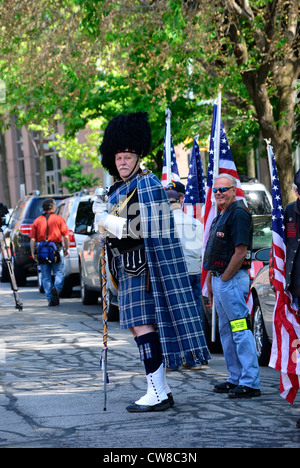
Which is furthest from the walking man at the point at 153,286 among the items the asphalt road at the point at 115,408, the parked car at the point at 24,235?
the parked car at the point at 24,235

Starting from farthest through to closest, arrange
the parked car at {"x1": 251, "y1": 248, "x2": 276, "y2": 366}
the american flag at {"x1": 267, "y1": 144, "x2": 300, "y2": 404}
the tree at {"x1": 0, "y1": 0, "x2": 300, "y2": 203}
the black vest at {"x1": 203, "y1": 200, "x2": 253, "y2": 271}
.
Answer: the tree at {"x1": 0, "y1": 0, "x2": 300, "y2": 203}
the parked car at {"x1": 251, "y1": 248, "x2": 276, "y2": 366}
the black vest at {"x1": 203, "y1": 200, "x2": 253, "y2": 271}
the american flag at {"x1": 267, "y1": 144, "x2": 300, "y2": 404}

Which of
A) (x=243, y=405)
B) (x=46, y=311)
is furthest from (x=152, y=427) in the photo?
(x=46, y=311)

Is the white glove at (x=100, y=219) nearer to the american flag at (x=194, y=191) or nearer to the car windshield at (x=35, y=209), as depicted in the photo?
the american flag at (x=194, y=191)

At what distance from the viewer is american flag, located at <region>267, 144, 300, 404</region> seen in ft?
20.7

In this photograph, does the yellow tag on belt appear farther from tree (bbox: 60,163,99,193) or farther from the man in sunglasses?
tree (bbox: 60,163,99,193)

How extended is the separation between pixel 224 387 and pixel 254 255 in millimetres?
2170

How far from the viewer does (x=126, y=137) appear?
6582mm

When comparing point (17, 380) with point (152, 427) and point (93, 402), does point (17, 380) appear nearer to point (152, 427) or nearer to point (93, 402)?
point (93, 402)

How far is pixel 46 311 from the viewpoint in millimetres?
14227

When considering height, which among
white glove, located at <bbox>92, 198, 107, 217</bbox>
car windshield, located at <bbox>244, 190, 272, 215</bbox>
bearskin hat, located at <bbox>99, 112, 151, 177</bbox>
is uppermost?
bearskin hat, located at <bbox>99, 112, 151, 177</bbox>

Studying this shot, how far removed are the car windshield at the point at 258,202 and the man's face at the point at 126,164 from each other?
33.2 ft

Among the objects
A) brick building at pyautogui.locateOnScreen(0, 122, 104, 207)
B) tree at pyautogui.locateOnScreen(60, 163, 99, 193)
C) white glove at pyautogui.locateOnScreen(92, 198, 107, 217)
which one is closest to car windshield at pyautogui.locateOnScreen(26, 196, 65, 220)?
white glove at pyautogui.locateOnScreen(92, 198, 107, 217)

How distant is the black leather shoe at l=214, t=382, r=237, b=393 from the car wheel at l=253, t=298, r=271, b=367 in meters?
1.33

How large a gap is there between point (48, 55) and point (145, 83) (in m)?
2.72
